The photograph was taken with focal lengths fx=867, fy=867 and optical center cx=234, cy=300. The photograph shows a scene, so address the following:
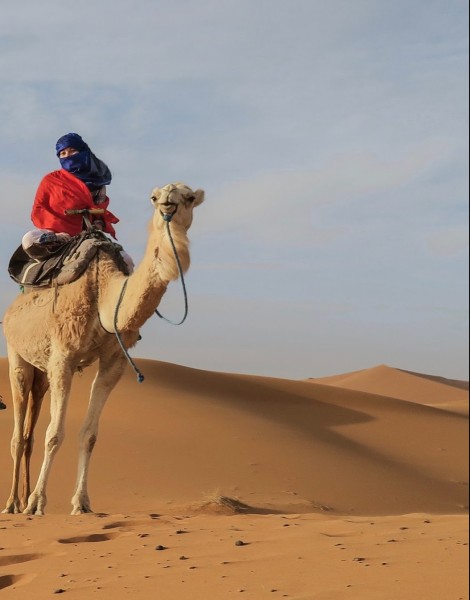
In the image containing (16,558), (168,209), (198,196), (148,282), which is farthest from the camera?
(148,282)

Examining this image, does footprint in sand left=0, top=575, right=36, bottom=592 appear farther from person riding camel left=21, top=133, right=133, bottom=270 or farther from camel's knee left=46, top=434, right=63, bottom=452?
person riding camel left=21, top=133, right=133, bottom=270

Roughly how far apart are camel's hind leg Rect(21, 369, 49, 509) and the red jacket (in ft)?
5.34

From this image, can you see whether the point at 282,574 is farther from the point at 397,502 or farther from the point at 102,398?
the point at 397,502

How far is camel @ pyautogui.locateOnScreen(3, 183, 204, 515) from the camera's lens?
686cm

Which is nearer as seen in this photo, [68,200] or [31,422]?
[68,200]

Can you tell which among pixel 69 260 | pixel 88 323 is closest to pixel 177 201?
pixel 88 323

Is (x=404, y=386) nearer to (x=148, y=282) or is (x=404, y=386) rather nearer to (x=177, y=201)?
(x=148, y=282)

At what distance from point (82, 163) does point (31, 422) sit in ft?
9.12

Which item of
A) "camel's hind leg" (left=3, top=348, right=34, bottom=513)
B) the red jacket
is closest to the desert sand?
"camel's hind leg" (left=3, top=348, right=34, bottom=513)

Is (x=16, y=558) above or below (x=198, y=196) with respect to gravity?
below

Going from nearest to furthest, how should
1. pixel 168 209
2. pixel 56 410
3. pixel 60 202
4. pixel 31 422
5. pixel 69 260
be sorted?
pixel 168 209
pixel 56 410
pixel 69 260
pixel 60 202
pixel 31 422

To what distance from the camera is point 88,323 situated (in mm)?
7910

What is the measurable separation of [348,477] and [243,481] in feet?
7.94

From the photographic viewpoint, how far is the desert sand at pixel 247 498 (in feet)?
14.8
